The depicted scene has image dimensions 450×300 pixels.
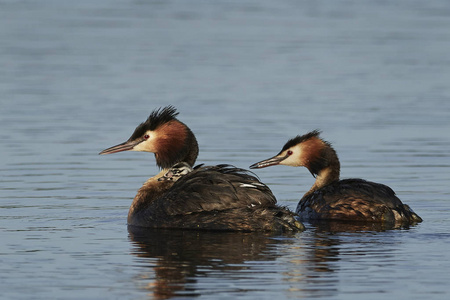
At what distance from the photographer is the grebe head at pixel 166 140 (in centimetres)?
1281

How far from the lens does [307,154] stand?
13.9 metres

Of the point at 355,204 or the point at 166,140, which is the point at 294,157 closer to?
the point at 355,204

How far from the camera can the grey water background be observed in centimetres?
957

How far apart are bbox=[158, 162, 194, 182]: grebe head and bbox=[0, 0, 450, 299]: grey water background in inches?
26.5

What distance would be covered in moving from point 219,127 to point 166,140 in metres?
5.39

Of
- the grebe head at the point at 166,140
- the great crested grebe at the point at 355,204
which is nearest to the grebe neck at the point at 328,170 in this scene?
the great crested grebe at the point at 355,204

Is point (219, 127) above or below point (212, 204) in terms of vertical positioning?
above

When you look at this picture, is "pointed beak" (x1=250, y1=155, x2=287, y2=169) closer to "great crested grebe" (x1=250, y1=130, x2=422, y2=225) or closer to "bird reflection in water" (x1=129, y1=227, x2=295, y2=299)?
"great crested grebe" (x1=250, y1=130, x2=422, y2=225)

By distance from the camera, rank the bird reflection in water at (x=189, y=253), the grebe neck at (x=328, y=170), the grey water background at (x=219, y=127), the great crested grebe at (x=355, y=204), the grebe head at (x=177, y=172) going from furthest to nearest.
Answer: the grebe neck at (x=328, y=170) → the grebe head at (x=177, y=172) → the great crested grebe at (x=355, y=204) → the grey water background at (x=219, y=127) → the bird reflection in water at (x=189, y=253)

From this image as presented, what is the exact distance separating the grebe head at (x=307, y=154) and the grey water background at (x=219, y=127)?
57 centimetres

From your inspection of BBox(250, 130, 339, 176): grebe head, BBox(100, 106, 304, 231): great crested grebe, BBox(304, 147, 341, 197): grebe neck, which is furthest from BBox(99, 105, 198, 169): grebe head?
BBox(304, 147, 341, 197): grebe neck

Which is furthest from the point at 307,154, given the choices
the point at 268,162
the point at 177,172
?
the point at 177,172

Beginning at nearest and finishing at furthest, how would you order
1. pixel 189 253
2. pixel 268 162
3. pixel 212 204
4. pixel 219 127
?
pixel 189 253 → pixel 212 204 → pixel 268 162 → pixel 219 127

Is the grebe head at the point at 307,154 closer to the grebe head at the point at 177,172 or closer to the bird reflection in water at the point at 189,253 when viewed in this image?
the grebe head at the point at 177,172
